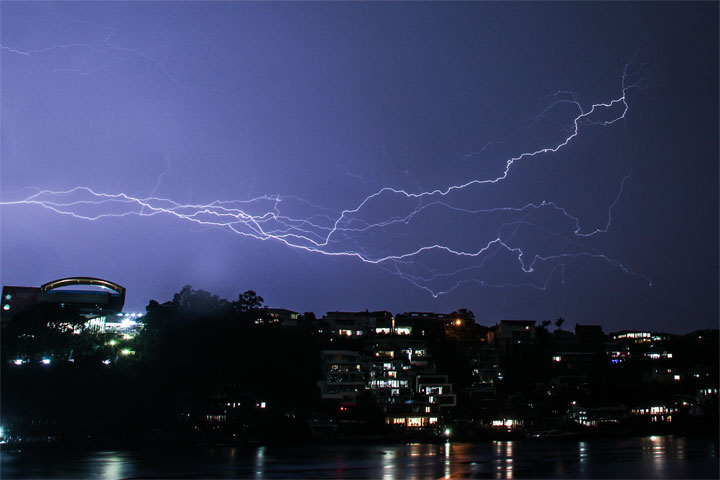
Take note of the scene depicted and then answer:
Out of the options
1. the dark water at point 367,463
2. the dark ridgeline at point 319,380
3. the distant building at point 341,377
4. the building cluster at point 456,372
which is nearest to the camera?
the dark water at point 367,463

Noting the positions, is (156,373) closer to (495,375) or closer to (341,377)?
(341,377)

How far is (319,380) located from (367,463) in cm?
2091

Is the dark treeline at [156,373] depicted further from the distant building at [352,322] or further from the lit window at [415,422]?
the distant building at [352,322]

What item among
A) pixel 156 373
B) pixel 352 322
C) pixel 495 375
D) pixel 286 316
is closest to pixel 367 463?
pixel 156 373

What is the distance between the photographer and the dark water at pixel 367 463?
67.7ft

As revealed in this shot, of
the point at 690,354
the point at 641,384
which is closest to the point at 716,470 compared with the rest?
the point at 641,384

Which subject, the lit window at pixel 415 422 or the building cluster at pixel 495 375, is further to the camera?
the building cluster at pixel 495 375

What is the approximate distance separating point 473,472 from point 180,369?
19652 mm

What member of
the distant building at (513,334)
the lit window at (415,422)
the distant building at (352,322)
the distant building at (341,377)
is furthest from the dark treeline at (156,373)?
the distant building at (513,334)

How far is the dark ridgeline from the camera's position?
1326 inches

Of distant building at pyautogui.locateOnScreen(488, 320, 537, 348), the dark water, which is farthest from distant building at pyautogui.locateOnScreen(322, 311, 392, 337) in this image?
the dark water

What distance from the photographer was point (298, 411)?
1587 inches

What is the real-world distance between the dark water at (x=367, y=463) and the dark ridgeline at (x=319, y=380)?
4.45m

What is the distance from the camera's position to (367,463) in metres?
24.6
